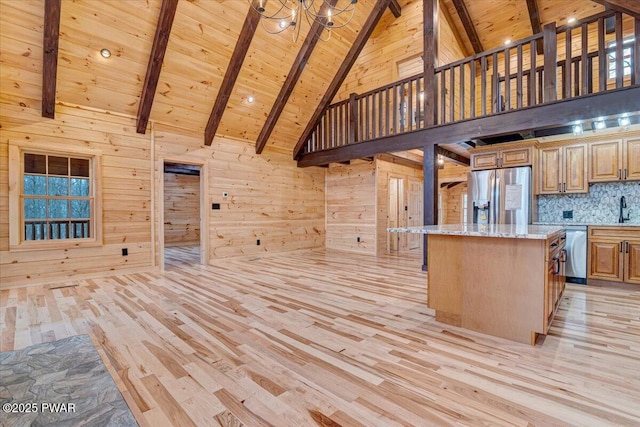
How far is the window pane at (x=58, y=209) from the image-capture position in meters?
4.40

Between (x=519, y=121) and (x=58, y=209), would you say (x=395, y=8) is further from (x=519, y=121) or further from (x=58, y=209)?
(x=58, y=209)

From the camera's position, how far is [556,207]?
4723 millimetres

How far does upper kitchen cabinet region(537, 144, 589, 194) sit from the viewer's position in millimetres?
4276

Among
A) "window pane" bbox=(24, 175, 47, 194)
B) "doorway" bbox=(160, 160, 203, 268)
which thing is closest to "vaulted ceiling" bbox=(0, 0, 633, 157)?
"window pane" bbox=(24, 175, 47, 194)

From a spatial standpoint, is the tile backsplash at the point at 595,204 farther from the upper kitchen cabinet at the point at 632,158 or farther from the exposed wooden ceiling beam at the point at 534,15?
the exposed wooden ceiling beam at the point at 534,15

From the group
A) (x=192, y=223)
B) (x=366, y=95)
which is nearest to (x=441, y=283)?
(x=366, y=95)

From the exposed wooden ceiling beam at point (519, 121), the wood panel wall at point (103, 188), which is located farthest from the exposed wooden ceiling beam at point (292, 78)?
the wood panel wall at point (103, 188)

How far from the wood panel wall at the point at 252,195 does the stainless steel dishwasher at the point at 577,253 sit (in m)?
5.19

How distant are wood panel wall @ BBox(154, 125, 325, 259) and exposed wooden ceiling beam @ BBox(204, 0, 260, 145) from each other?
397 mm

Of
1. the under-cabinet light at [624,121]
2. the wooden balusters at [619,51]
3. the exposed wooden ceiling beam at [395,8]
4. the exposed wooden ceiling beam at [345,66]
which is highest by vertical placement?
the exposed wooden ceiling beam at [395,8]

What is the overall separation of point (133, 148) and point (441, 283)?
5.18 meters

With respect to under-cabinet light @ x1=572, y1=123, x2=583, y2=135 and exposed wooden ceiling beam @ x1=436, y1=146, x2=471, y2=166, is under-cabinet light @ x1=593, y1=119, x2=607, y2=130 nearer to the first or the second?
under-cabinet light @ x1=572, y1=123, x2=583, y2=135

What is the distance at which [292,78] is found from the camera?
5.54m

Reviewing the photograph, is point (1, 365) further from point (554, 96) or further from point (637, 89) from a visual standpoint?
point (637, 89)
